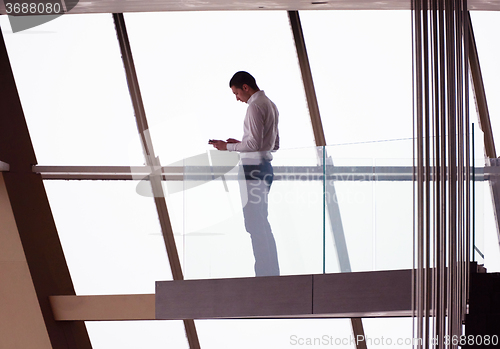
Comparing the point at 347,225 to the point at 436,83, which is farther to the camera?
the point at 347,225

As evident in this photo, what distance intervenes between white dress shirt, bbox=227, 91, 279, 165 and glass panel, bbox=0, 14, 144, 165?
2.44 m

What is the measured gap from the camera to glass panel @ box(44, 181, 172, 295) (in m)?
6.50

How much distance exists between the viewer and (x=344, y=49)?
249 inches

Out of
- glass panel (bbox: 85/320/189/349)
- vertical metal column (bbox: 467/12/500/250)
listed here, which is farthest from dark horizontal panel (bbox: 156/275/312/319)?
vertical metal column (bbox: 467/12/500/250)

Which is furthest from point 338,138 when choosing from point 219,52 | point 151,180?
point 151,180

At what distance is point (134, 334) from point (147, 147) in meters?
2.02

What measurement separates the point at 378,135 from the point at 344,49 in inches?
36.1

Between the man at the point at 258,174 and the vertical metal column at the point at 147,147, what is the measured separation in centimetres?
234

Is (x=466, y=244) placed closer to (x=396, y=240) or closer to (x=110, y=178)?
(x=396, y=240)

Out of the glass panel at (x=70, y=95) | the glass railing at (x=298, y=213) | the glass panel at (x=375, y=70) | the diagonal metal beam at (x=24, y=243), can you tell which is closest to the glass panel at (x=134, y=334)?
the diagonal metal beam at (x=24, y=243)

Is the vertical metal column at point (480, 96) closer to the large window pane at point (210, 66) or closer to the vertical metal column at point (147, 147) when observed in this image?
the large window pane at point (210, 66)

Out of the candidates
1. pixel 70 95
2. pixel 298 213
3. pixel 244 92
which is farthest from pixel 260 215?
pixel 70 95

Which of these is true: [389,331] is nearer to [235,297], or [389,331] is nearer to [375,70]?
[375,70]

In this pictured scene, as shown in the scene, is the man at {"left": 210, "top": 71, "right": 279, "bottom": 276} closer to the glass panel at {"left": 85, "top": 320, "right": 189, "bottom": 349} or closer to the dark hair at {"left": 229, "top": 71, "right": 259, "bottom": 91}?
the dark hair at {"left": 229, "top": 71, "right": 259, "bottom": 91}
